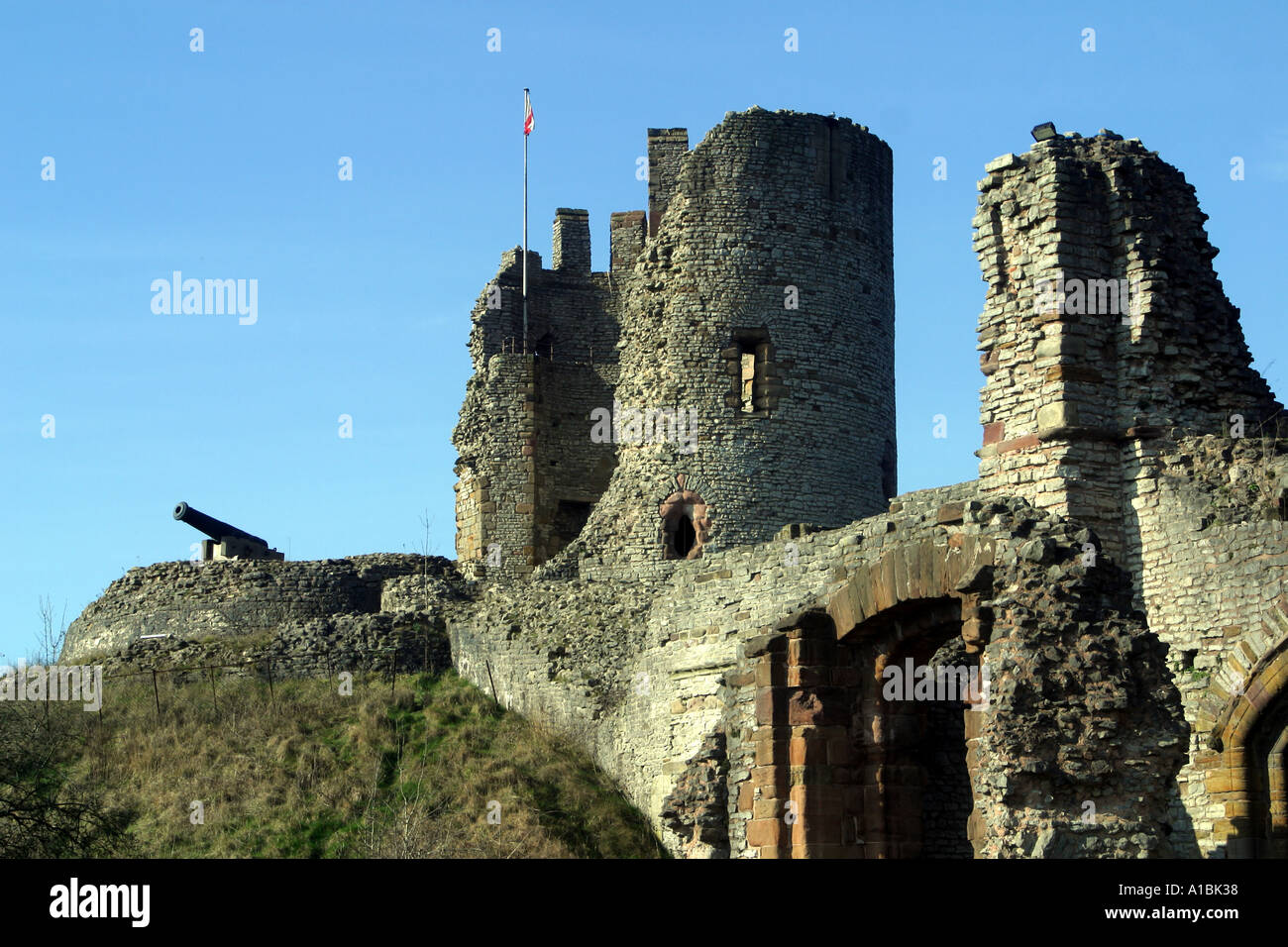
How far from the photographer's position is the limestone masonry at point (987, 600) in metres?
15.0

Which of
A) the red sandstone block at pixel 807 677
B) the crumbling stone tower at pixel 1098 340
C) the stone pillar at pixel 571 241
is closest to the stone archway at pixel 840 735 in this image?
the red sandstone block at pixel 807 677

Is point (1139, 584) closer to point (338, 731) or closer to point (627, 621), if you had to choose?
point (627, 621)

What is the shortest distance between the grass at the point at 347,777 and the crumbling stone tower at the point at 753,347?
5.18 meters

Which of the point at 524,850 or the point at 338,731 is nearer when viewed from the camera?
the point at 524,850

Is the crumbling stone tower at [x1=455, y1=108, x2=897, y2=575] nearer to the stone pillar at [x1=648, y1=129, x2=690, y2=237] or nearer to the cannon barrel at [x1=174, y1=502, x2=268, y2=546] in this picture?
the stone pillar at [x1=648, y1=129, x2=690, y2=237]

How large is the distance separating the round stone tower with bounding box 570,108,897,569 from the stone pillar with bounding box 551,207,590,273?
504cm

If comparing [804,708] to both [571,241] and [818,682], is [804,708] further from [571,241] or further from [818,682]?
[571,241]

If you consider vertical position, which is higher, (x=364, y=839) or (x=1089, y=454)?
(x=1089, y=454)

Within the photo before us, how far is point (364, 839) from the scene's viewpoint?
23.8 m

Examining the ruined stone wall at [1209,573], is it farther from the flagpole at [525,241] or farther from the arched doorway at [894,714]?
the flagpole at [525,241]

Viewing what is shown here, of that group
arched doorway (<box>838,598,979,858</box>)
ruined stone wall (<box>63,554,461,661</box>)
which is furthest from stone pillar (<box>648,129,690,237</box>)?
arched doorway (<box>838,598,979,858</box>)
